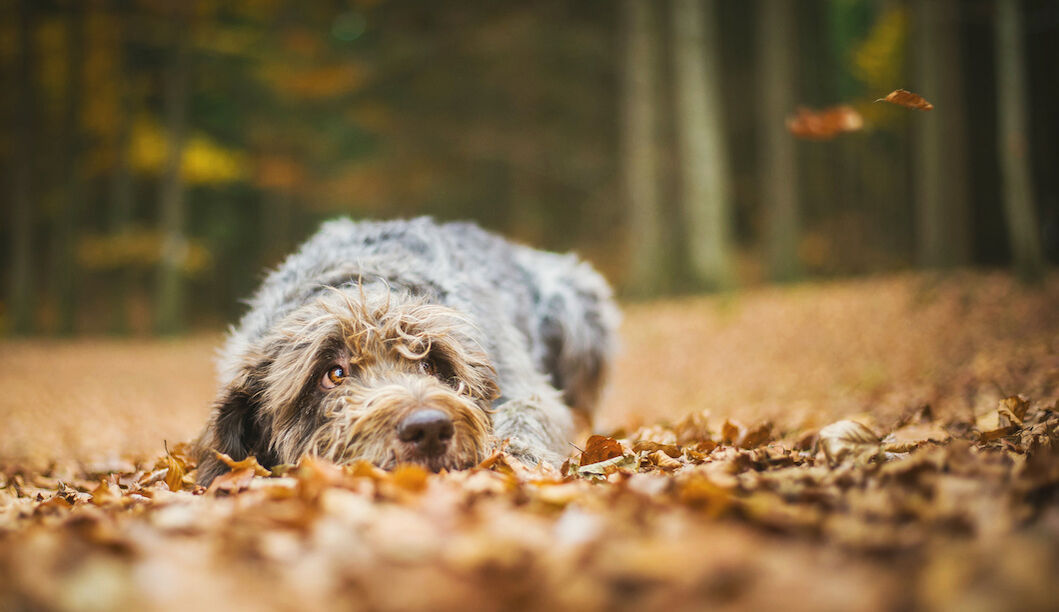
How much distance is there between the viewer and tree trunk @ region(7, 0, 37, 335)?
69.0 ft

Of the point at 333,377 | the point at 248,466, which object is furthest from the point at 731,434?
the point at 248,466

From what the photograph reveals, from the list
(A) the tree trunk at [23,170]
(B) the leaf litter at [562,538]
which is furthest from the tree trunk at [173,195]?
(B) the leaf litter at [562,538]

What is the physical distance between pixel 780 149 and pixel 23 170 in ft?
77.2

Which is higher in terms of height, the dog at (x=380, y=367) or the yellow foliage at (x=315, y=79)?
the yellow foliage at (x=315, y=79)

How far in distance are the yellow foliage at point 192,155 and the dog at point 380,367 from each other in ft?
65.2

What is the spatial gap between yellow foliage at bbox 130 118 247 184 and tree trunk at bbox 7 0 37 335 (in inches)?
121

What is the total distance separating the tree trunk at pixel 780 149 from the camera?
14.8m

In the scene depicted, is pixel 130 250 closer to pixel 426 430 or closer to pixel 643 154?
pixel 643 154

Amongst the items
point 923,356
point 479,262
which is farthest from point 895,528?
point 923,356

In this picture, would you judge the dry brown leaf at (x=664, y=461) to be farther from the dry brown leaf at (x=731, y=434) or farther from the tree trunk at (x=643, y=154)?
the tree trunk at (x=643, y=154)

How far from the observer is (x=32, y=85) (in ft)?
71.7

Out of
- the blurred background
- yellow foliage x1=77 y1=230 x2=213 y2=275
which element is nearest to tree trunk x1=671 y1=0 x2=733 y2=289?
the blurred background

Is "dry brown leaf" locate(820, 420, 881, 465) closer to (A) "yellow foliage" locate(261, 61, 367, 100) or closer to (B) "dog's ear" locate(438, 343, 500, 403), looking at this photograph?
(B) "dog's ear" locate(438, 343, 500, 403)

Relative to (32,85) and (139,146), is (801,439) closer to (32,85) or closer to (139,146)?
(139,146)
